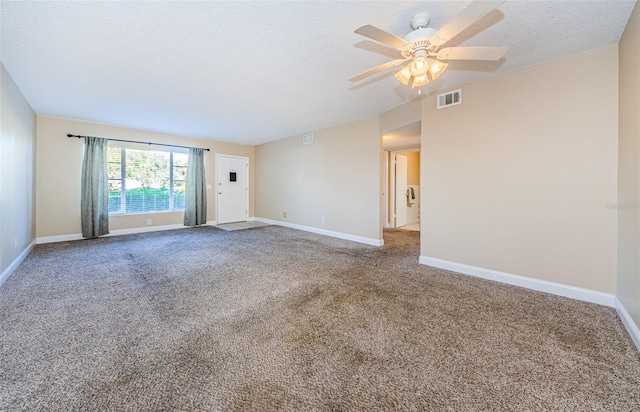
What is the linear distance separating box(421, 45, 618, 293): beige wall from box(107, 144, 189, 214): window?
594cm

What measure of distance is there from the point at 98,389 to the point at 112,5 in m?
2.54

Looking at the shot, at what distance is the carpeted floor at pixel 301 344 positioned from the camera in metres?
1.24

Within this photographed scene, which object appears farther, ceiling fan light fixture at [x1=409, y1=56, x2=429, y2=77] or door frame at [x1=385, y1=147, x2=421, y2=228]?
door frame at [x1=385, y1=147, x2=421, y2=228]

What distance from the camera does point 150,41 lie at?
2199mm

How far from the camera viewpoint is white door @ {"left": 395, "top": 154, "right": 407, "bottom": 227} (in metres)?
6.70

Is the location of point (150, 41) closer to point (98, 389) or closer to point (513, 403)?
point (98, 389)

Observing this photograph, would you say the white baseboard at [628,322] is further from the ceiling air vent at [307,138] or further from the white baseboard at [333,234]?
the ceiling air vent at [307,138]

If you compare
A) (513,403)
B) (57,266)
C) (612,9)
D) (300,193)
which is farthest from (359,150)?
(57,266)

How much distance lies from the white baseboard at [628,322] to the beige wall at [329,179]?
2843 mm

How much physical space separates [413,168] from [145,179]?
24.8ft

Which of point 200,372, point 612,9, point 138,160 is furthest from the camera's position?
point 138,160

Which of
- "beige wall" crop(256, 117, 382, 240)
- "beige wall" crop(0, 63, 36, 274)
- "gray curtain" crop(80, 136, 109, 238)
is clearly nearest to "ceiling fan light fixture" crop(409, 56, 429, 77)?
"beige wall" crop(256, 117, 382, 240)

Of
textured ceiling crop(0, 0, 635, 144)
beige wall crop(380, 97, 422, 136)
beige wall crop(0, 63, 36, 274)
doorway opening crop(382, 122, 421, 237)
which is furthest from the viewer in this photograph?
doorway opening crop(382, 122, 421, 237)

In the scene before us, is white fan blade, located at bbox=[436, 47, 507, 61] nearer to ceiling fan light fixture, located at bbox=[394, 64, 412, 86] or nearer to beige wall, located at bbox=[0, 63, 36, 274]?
ceiling fan light fixture, located at bbox=[394, 64, 412, 86]
